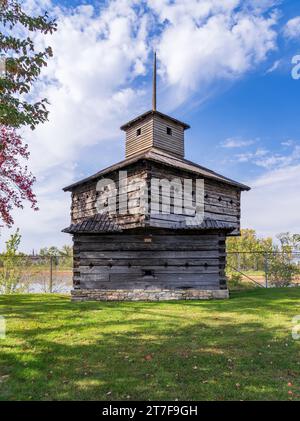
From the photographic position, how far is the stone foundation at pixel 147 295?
13.5m

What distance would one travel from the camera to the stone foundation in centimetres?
1346

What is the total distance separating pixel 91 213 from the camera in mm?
16641

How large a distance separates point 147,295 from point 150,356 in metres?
7.63

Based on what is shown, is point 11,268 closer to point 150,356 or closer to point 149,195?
point 149,195

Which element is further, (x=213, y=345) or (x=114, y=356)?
(x=213, y=345)

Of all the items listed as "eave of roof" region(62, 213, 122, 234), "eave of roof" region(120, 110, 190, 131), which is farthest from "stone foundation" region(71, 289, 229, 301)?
"eave of roof" region(120, 110, 190, 131)

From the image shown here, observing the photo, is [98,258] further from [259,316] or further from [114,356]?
[114,356]

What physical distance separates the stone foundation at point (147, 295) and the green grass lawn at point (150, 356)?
337 centimetres

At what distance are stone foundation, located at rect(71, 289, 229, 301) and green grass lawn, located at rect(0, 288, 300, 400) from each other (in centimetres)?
337

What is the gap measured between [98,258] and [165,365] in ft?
29.2

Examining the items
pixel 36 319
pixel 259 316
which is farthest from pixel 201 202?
pixel 36 319

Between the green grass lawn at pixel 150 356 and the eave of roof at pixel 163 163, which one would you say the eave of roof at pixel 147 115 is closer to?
the eave of roof at pixel 163 163

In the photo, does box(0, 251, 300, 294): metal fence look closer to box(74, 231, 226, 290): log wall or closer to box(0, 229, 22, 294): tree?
box(0, 229, 22, 294): tree

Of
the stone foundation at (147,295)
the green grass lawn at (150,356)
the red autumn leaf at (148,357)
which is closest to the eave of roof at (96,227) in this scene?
the stone foundation at (147,295)
